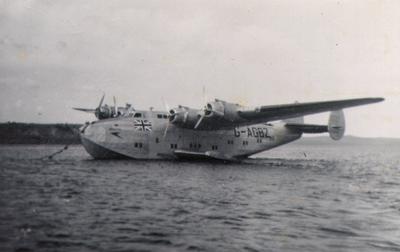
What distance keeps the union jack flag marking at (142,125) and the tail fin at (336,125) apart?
1560 centimetres

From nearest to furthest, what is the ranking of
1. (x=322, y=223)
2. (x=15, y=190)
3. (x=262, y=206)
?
1. (x=322, y=223)
2. (x=262, y=206)
3. (x=15, y=190)

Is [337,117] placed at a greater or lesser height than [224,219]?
greater

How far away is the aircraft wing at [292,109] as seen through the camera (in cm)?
2592

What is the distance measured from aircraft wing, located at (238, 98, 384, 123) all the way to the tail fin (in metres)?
7.85

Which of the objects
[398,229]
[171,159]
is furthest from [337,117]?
[398,229]

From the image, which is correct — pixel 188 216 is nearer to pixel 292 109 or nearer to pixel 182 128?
pixel 292 109

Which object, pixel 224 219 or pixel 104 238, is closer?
pixel 104 238

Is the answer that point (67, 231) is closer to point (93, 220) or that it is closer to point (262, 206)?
point (93, 220)

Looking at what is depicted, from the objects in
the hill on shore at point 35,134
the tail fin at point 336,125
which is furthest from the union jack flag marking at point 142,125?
the hill on shore at point 35,134

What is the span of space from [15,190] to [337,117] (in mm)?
27941

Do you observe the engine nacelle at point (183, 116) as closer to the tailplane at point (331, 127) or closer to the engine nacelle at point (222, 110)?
the engine nacelle at point (222, 110)

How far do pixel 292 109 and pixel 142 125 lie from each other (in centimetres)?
944

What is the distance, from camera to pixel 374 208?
510 inches

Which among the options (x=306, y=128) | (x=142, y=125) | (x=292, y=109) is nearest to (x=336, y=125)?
(x=306, y=128)
